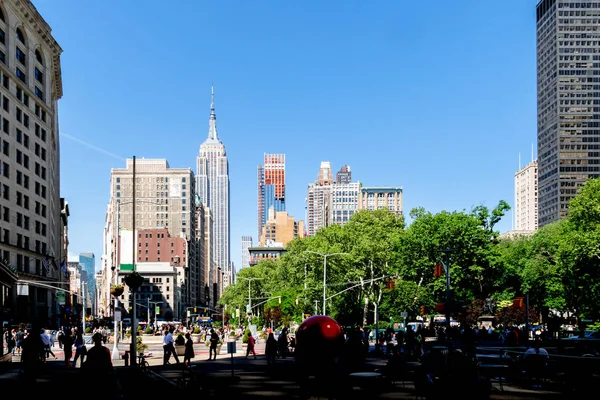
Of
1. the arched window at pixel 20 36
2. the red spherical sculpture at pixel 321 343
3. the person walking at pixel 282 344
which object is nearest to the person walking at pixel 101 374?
the red spherical sculpture at pixel 321 343

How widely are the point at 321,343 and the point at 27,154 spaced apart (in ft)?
241

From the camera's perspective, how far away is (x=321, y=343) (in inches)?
819

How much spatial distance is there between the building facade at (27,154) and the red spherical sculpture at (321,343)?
58.1 m

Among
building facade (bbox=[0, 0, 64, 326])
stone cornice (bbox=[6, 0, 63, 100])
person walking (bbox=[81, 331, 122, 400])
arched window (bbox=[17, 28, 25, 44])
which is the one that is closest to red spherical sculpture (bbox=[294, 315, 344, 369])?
person walking (bbox=[81, 331, 122, 400])

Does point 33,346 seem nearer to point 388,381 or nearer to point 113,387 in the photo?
point 113,387

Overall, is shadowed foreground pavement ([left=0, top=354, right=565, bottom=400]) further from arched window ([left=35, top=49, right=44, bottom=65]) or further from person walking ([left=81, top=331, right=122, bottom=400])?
arched window ([left=35, top=49, right=44, bottom=65])

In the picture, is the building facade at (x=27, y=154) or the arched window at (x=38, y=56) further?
the arched window at (x=38, y=56)

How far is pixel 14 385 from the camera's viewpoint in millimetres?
24344

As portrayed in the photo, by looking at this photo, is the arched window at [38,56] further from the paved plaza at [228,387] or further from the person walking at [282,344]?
the paved plaza at [228,387]

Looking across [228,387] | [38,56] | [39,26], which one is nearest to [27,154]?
[38,56]

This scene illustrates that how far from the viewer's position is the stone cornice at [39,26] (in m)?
82.9

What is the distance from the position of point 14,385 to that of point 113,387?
870 cm

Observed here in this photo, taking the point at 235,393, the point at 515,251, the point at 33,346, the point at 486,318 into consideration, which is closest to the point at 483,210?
the point at 486,318

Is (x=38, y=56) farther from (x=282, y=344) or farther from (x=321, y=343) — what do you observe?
(x=321, y=343)
